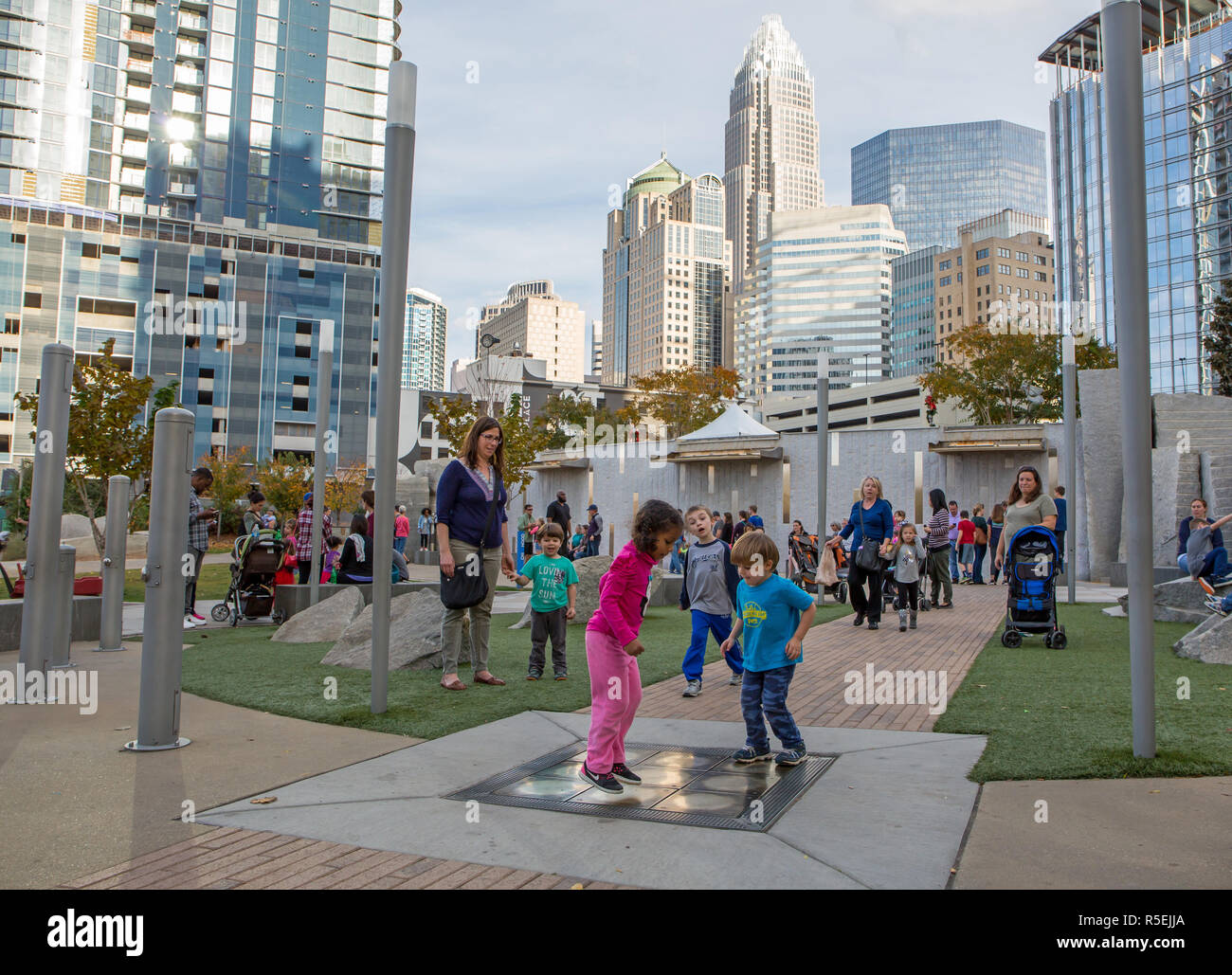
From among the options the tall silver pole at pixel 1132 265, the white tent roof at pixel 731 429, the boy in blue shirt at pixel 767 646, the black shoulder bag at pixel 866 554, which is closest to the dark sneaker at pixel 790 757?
the boy in blue shirt at pixel 767 646

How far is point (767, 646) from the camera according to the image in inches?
196

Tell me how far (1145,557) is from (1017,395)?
136 feet

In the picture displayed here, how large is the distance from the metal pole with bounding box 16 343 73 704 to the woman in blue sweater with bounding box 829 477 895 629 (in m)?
8.26

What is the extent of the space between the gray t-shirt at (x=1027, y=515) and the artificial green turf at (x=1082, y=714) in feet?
4.10

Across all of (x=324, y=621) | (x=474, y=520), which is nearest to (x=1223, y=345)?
(x=324, y=621)

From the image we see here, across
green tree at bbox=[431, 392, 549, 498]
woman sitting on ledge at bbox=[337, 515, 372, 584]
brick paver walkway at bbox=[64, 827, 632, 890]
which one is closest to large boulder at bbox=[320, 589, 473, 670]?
woman sitting on ledge at bbox=[337, 515, 372, 584]

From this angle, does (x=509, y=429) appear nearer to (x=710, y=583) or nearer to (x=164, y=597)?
(x=710, y=583)

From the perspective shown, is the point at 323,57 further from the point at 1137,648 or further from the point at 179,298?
the point at 1137,648

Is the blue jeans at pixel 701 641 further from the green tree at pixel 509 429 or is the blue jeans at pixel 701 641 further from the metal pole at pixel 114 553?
the green tree at pixel 509 429

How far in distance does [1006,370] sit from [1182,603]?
109ft

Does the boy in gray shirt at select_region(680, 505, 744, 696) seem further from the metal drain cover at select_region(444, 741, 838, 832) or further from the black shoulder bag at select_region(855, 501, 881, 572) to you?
the black shoulder bag at select_region(855, 501, 881, 572)

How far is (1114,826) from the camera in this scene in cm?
368

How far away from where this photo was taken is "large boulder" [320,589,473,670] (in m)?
7.98
